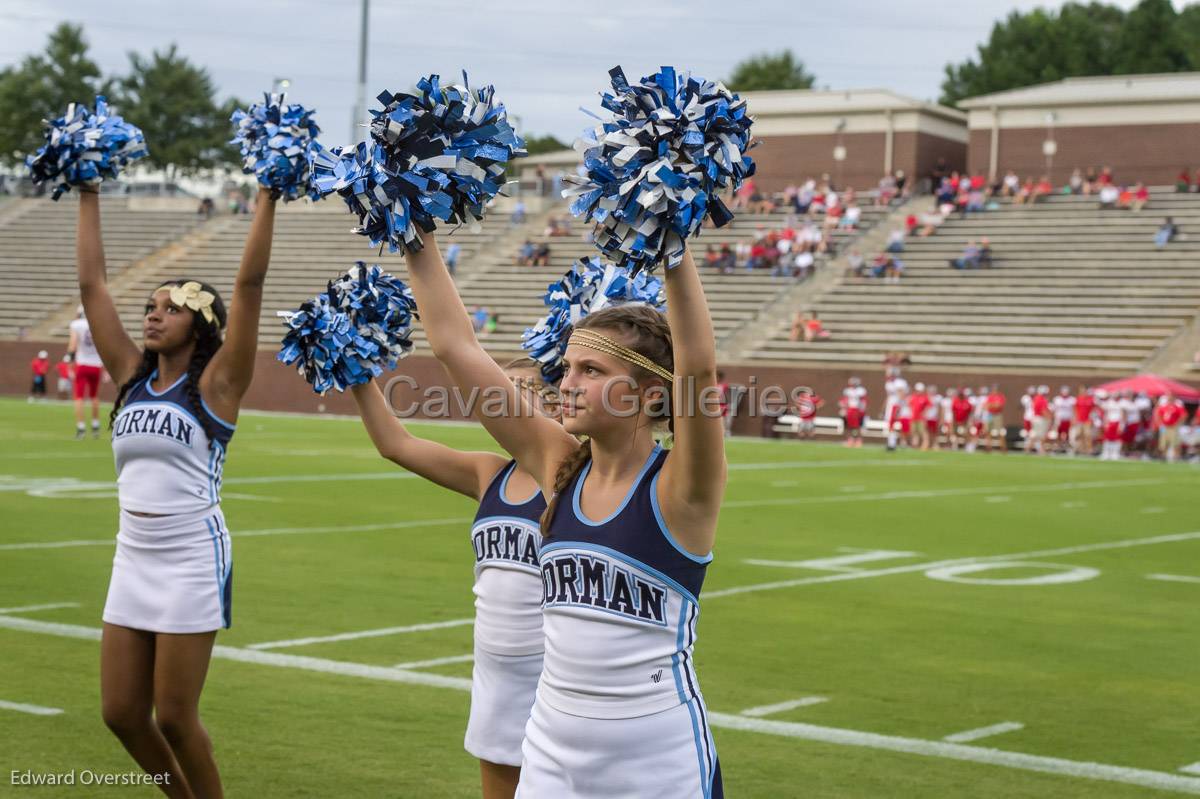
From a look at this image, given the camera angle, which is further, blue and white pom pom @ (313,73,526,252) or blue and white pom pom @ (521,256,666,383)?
blue and white pom pom @ (521,256,666,383)

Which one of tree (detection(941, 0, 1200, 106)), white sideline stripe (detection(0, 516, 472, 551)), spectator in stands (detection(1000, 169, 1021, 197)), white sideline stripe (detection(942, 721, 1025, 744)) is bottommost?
white sideline stripe (detection(0, 516, 472, 551))

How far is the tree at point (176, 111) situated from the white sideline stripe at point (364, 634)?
194 feet

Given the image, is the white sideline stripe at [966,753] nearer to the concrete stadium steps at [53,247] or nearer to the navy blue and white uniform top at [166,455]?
the navy blue and white uniform top at [166,455]

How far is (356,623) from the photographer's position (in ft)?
26.9

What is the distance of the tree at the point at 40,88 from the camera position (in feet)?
204

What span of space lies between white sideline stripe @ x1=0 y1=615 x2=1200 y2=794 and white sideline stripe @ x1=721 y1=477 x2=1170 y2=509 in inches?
323

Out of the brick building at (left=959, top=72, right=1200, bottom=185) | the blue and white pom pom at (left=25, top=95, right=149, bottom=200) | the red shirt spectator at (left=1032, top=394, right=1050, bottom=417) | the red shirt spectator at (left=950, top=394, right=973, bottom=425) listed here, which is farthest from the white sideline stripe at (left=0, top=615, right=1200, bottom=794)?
the brick building at (left=959, top=72, right=1200, bottom=185)

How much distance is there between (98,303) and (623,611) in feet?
8.82

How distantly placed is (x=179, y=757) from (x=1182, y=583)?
27.3 ft

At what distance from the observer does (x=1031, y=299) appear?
107 ft

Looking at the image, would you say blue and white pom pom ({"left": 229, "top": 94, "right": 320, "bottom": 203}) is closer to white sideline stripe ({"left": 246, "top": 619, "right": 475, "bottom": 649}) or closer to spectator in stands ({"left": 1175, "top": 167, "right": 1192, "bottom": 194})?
white sideline stripe ({"left": 246, "top": 619, "right": 475, "bottom": 649})

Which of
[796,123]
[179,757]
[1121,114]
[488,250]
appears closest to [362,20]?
[488,250]

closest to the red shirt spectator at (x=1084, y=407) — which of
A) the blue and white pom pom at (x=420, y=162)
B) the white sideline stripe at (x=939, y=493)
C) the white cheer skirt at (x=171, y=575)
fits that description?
the white sideline stripe at (x=939, y=493)

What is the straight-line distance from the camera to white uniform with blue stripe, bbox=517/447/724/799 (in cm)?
285
